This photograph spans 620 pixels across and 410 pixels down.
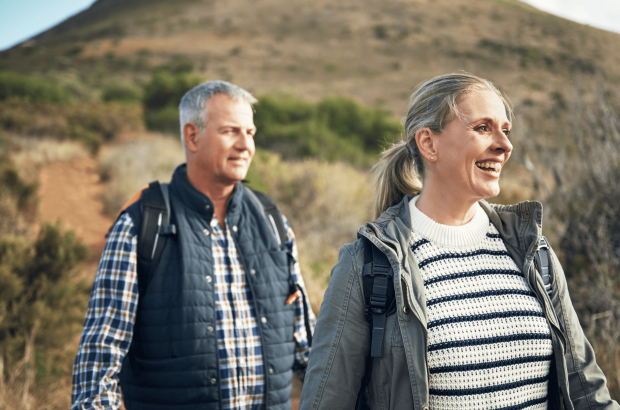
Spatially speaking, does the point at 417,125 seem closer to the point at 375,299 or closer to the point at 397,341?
the point at 375,299

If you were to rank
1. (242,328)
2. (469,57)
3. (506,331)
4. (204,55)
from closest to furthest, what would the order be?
(506,331)
(242,328)
(469,57)
(204,55)

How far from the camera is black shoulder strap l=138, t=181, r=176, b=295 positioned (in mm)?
2156

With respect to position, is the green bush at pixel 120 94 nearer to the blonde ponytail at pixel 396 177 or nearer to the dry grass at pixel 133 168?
the dry grass at pixel 133 168

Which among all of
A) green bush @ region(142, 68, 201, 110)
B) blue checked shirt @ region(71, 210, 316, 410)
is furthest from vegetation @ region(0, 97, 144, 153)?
blue checked shirt @ region(71, 210, 316, 410)

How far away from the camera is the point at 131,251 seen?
2117 millimetres

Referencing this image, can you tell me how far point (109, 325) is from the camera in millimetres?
2012

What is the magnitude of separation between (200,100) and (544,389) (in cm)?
212

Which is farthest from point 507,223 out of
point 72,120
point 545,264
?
point 72,120

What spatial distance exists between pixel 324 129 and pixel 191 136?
14202mm

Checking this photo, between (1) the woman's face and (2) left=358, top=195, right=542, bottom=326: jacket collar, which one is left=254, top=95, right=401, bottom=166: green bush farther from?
(1) the woman's face

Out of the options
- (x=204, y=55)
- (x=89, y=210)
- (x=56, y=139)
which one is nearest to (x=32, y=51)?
(x=204, y=55)

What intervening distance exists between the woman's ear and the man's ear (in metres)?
1.28

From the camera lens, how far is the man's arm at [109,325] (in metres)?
1.91

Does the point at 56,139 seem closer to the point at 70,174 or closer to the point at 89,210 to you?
the point at 70,174
